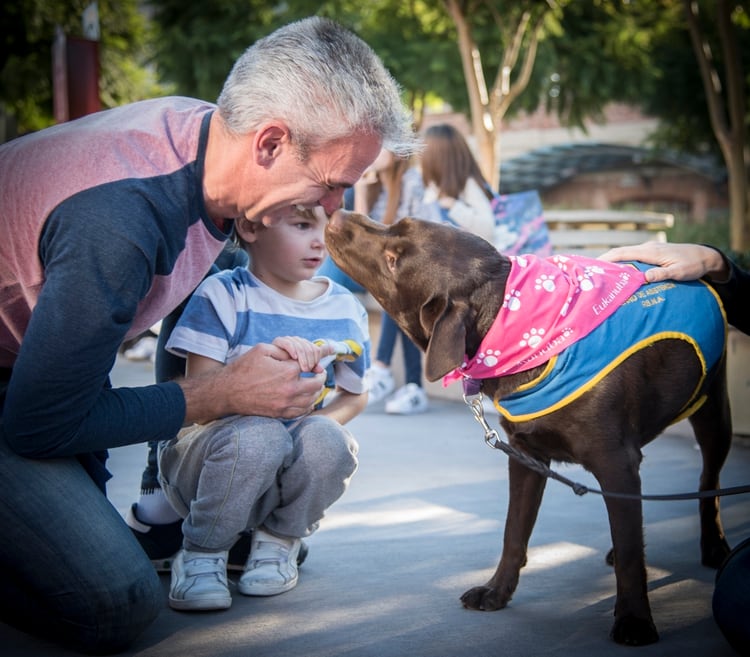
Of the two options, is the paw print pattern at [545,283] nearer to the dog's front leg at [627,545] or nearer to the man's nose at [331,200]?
the dog's front leg at [627,545]

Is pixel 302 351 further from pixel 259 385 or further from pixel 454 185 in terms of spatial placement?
pixel 454 185

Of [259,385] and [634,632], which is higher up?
[259,385]

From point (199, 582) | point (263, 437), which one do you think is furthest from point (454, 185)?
point (199, 582)

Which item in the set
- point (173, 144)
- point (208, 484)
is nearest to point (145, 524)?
point (208, 484)

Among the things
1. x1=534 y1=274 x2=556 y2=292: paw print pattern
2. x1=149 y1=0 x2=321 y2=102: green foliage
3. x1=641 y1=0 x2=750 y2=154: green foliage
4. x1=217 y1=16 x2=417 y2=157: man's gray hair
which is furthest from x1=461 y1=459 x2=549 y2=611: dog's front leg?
x1=641 y1=0 x2=750 y2=154: green foliage

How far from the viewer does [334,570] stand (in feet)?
11.8

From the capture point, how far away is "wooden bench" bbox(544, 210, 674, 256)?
9836 millimetres

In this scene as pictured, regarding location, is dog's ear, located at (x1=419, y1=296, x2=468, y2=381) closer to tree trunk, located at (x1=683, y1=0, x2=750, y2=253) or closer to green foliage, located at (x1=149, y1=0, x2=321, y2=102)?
tree trunk, located at (x1=683, y1=0, x2=750, y2=253)

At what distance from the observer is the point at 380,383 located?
773 cm

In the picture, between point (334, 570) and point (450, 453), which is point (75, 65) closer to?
point (450, 453)

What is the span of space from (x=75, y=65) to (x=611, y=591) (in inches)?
280

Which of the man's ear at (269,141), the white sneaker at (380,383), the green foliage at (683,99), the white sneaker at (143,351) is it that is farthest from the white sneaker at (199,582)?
the green foliage at (683,99)

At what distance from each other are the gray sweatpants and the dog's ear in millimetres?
536

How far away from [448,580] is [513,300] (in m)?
1.11
